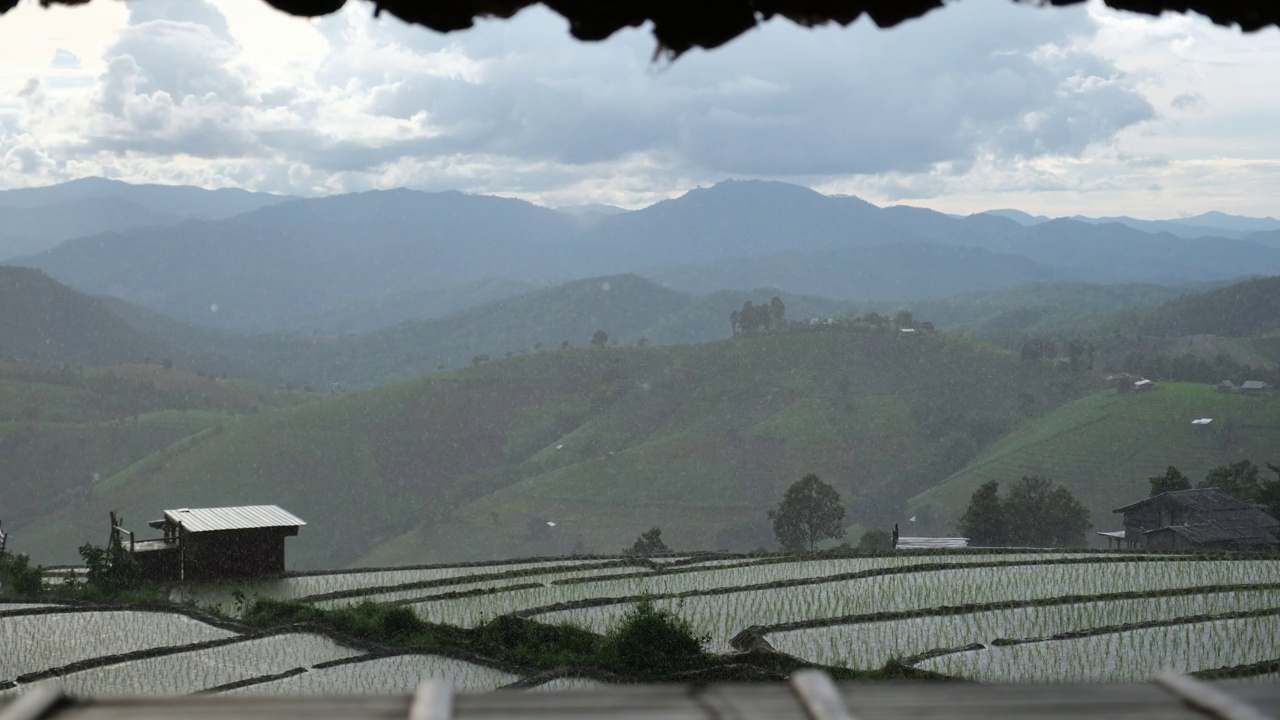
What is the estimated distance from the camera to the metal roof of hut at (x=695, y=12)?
11.6 ft

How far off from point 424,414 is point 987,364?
2407 inches

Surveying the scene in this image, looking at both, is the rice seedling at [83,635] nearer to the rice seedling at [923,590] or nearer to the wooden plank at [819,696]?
the rice seedling at [923,590]

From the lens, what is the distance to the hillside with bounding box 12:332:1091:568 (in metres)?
90.1

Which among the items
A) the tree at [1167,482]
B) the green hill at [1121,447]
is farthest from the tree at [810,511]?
the green hill at [1121,447]

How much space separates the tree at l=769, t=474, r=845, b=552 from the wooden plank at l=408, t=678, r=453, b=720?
43.0 meters

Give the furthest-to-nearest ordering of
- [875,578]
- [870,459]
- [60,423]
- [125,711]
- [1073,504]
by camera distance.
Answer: [60,423] < [870,459] < [1073,504] < [875,578] < [125,711]

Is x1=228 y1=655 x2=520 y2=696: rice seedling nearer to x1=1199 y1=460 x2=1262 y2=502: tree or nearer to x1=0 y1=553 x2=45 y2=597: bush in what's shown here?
x1=0 y1=553 x2=45 y2=597: bush

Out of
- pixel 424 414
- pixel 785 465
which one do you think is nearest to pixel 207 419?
pixel 424 414

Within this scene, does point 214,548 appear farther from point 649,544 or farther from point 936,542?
point 936,542

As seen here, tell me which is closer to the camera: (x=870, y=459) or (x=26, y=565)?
(x=26, y=565)

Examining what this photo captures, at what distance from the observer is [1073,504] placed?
48.5m

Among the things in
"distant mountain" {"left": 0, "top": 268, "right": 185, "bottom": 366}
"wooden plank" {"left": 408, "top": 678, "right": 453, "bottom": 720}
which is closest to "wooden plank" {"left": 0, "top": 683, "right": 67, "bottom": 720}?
"wooden plank" {"left": 408, "top": 678, "right": 453, "bottom": 720}

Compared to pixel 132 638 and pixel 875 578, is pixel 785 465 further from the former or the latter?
pixel 132 638

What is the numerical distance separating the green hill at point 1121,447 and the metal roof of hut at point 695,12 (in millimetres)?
70433
